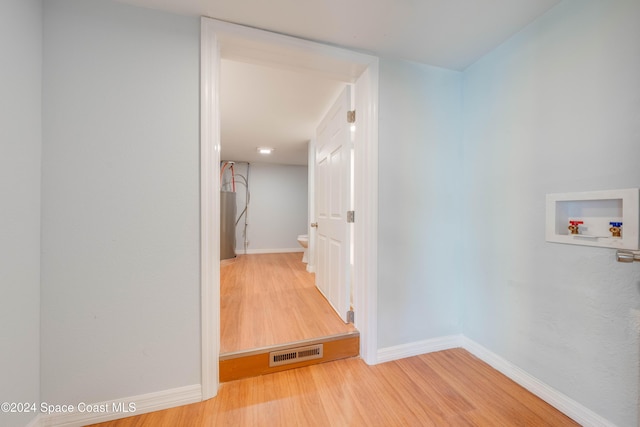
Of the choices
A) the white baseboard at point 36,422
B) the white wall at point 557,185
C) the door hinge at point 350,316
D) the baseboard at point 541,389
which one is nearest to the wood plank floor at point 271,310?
the door hinge at point 350,316

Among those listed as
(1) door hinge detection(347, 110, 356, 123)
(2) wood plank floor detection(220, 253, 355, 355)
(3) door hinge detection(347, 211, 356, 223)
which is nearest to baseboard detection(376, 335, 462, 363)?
(2) wood plank floor detection(220, 253, 355, 355)

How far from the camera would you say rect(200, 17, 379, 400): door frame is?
1.19m

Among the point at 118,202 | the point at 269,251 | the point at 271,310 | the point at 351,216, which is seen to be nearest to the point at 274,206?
the point at 269,251

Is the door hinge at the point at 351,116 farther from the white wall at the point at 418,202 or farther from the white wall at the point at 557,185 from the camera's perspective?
the white wall at the point at 557,185

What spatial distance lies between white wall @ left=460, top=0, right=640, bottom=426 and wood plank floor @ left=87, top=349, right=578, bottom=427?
24cm

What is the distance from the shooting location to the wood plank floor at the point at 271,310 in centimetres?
154

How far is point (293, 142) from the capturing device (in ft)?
11.5

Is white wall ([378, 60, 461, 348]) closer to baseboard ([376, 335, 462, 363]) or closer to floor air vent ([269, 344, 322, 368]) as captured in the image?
baseboard ([376, 335, 462, 363])

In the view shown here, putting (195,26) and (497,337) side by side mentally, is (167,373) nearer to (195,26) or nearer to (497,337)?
(195,26)

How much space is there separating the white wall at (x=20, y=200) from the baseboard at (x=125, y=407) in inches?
4.4

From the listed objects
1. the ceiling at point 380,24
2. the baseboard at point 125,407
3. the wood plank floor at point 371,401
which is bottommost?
the wood plank floor at point 371,401

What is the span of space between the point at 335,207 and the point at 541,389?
161 centimetres

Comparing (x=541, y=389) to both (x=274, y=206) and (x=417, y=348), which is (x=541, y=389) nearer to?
(x=417, y=348)

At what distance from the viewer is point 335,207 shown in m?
1.96
